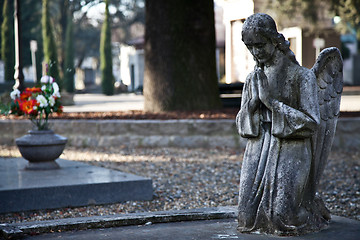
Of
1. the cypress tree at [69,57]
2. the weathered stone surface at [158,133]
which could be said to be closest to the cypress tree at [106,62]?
the cypress tree at [69,57]

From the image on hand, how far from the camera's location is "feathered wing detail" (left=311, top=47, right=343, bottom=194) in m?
3.96

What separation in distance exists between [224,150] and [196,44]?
2982 millimetres

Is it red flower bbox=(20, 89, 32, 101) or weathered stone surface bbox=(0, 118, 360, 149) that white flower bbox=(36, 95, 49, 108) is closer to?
red flower bbox=(20, 89, 32, 101)

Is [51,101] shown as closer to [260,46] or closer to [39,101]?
[39,101]

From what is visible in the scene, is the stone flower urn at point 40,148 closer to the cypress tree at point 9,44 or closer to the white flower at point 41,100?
the white flower at point 41,100

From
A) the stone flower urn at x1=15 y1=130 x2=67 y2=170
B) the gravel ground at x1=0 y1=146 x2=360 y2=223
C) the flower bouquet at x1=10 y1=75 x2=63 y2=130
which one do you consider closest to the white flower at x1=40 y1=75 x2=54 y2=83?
the flower bouquet at x1=10 y1=75 x2=63 y2=130

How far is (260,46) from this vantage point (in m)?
3.84

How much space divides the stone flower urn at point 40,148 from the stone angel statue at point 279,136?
3837mm

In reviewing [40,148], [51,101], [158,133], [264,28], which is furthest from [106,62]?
[264,28]

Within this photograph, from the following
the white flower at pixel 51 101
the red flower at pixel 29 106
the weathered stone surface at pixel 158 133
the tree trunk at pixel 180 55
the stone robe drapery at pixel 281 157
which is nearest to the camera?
the stone robe drapery at pixel 281 157

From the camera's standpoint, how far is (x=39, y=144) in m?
7.05

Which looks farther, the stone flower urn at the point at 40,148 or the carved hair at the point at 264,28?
the stone flower urn at the point at 40,148

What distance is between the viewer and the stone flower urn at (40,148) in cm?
707

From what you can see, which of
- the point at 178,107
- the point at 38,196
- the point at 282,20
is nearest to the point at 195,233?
the point at 38,196
